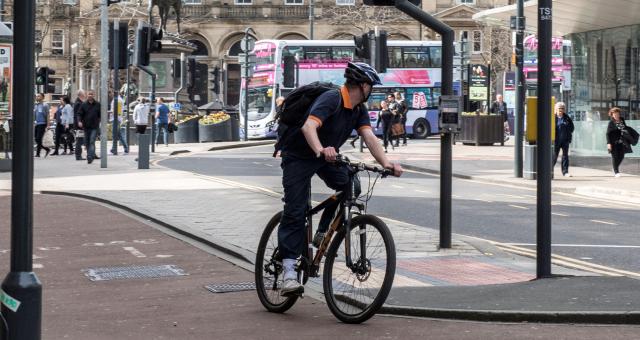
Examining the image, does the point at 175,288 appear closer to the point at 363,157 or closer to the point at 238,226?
the point at 238,226

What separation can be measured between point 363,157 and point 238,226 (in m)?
21.3

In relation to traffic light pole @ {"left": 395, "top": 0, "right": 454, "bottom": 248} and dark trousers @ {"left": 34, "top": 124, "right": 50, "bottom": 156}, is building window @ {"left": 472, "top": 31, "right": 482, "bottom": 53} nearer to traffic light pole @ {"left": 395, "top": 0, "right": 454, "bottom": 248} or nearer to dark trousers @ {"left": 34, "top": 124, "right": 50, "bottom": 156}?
dark trousers @ {"left": 34, "top": 124, "right": 50, "bottom": 156}

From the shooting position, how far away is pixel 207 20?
94688mm

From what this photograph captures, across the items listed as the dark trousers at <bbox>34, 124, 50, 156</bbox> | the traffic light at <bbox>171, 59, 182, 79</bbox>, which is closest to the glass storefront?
the dark trousers at <bbox>34, 124, 50, 156</bbox>

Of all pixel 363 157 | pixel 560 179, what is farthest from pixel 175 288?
pixel 363 157

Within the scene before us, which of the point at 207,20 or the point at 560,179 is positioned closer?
the point at 560,179

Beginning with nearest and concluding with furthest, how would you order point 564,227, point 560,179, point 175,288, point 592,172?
1. point 175,288
2. point 564,227
3. point 560,179
4. point 592,172

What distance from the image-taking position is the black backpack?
7.99 meters

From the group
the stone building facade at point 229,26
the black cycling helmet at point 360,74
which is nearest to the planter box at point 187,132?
the stone building facade at point 229,26

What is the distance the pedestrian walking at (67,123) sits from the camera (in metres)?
36.8

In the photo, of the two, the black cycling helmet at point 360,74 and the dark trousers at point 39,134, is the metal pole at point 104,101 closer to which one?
the dark trousers at point 39,134

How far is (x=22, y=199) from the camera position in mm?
5500

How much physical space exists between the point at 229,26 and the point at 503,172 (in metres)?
68.6

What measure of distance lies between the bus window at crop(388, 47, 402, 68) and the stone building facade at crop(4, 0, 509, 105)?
3150 cm
